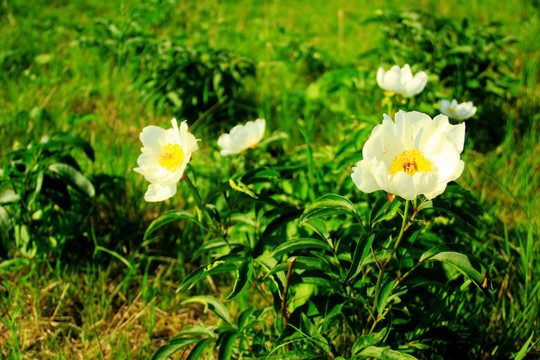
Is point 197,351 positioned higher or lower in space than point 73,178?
lower

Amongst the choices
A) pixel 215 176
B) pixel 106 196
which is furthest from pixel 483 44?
pixel 106 196

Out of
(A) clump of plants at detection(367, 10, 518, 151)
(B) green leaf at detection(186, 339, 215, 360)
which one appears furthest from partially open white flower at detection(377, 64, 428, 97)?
(B) green leaf at detection(186, 339, 215, 360)

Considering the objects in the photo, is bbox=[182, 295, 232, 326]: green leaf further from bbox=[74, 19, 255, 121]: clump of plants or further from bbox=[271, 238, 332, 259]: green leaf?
bbox=[74, 19, 255, 121]: clump of plants

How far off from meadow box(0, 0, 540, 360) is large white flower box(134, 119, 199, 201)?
56mm

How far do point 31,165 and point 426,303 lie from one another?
1.33 meters

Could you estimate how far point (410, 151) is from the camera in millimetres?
1005

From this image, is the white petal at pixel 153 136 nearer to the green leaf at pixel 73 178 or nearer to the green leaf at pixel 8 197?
the green leaf at pixel 73 178

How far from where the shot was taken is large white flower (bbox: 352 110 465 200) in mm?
906

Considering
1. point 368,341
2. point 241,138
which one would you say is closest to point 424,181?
point 368,341

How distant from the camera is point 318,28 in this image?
374 centimetres

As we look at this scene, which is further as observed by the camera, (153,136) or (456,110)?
(456,110)

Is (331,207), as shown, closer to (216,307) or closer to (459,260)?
(459,260)

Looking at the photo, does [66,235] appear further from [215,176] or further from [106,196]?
[215,176]

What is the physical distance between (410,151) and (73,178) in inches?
43.2
